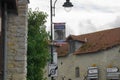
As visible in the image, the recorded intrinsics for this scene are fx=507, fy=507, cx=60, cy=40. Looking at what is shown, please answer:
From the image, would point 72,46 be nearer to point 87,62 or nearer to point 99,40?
point 99,40

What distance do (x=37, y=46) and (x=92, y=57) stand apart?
40054 mm

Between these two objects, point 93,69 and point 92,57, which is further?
point 92,57

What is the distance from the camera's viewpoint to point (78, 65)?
67.5 metres

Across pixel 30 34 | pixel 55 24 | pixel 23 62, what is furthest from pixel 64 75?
pixel 23 62

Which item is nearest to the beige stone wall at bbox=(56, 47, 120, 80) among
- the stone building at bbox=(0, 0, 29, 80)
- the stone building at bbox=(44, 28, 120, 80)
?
the stone building at bbox=(44, 28, 120, 80)

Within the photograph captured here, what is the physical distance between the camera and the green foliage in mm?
24844

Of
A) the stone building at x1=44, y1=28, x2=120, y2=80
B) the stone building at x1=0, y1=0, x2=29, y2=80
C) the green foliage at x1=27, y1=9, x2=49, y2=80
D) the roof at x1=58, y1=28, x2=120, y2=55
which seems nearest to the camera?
the stone building at x1=0, y1=0, x2=29, y2=80

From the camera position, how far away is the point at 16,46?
48.7 feet

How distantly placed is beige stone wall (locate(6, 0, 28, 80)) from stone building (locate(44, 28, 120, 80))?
1755 inches

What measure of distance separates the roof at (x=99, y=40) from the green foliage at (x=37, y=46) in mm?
36453

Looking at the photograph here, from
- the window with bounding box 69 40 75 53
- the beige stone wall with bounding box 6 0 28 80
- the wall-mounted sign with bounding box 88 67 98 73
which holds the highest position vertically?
the beige stone wall with bounding box 6 0 28 80

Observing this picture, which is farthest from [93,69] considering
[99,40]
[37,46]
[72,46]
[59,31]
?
[59,31]

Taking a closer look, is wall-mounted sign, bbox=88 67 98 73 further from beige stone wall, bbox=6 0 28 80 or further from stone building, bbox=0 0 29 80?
beige stone wall, bbox=6 0 28 80

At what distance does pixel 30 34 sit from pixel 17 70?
37.2ft
